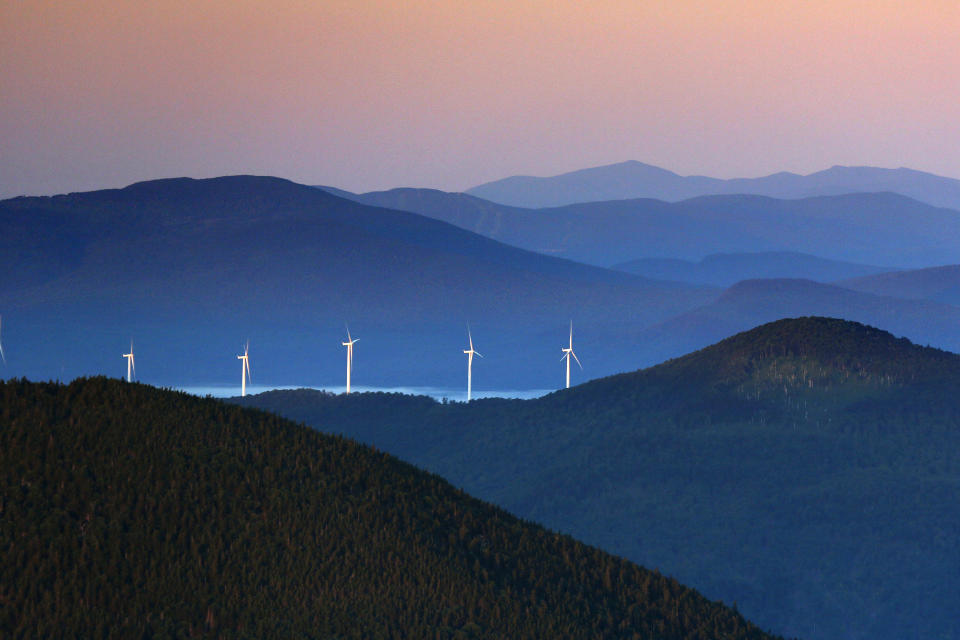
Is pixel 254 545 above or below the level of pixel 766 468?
above

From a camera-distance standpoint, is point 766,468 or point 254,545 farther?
point 766,468

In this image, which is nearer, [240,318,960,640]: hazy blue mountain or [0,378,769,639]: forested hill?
[0,378,769,639]: forested hill

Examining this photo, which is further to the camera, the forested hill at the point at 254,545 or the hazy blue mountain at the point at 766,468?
the hazy blue mountain at the point at 766,468

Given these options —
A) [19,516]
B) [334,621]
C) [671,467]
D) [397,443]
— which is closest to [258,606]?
[334,621]

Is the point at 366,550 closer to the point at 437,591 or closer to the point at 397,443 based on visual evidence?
the point at 437,591
